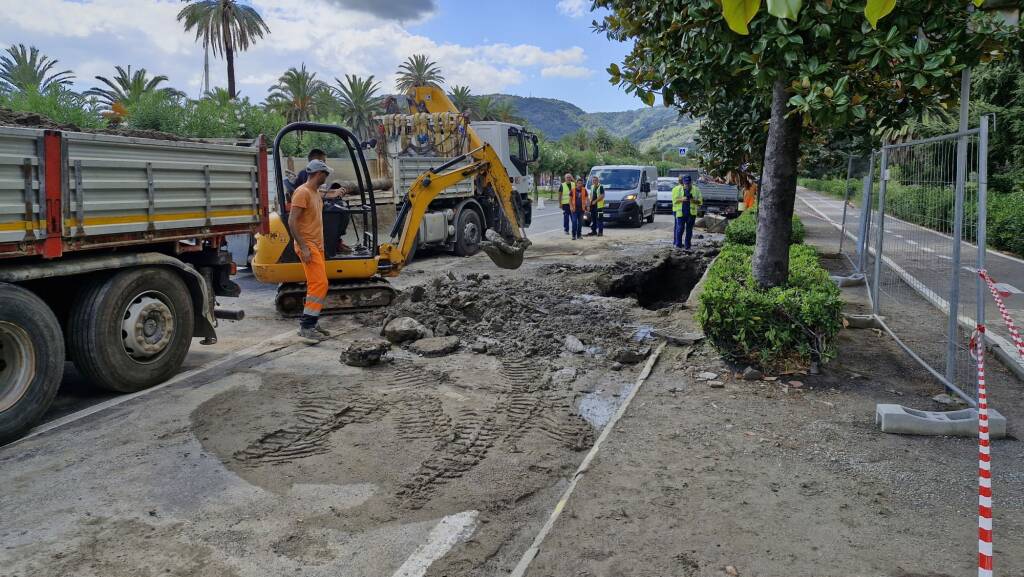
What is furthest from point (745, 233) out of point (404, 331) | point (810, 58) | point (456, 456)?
point (456, 456)

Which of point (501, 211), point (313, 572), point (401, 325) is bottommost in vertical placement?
point (313, 572)

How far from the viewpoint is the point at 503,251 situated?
37.8 feet

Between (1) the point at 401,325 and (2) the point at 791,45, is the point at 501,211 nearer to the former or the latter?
(1) the point at 401,325

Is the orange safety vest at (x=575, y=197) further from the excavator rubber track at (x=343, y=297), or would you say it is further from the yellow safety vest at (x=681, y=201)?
the excavator rubber track at (x=343, y=297)

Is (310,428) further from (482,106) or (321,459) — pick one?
(482,106)

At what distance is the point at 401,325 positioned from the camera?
7523 mm

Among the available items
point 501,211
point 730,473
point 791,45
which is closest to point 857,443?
point 730,473

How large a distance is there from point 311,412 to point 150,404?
131 cm

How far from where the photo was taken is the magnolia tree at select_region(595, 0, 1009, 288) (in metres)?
4.77

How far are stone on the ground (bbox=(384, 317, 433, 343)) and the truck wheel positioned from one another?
7.54 metres

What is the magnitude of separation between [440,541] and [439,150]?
1261 cm

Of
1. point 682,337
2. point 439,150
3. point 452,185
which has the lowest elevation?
point 682,337

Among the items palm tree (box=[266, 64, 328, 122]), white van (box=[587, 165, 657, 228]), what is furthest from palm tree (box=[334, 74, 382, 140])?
white van (box=[587, 165, 657, 228])

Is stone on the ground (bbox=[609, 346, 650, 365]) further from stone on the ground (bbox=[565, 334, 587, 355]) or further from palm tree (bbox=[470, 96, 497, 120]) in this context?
palm tree (bbox=[470, 96, 497, 120])
